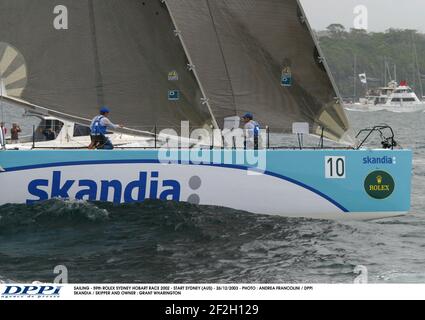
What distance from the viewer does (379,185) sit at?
46.0 feet

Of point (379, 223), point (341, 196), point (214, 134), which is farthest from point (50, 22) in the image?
point (379, 223)

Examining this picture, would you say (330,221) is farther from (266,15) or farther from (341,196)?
(266,15)

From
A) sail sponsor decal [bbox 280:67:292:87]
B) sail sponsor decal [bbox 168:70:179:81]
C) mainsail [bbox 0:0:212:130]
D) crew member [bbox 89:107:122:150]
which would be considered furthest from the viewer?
sail sponsor decal [bbox 280:67:292:87]

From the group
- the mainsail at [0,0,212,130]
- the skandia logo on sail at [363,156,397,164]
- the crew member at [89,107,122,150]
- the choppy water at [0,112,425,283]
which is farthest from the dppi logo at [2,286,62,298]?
the mainsail at [0,0,212,130]

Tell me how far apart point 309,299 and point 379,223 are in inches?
384

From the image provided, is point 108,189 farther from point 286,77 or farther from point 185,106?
point 286,77

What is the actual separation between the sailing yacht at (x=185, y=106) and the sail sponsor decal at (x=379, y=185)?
2 centimetres

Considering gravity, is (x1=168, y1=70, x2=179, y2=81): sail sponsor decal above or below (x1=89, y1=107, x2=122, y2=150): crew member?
above

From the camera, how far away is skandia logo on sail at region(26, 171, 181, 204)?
43.6ft

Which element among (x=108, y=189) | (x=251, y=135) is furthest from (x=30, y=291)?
(x=251, y=135)

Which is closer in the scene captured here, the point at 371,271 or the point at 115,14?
the point at 371,271

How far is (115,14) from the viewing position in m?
14.8

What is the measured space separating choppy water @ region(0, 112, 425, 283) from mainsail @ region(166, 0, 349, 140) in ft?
8.39

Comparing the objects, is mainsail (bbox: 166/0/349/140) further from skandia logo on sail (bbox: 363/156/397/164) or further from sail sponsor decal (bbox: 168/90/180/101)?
skandia logo on sail (bbox: 363/156/397/164)
